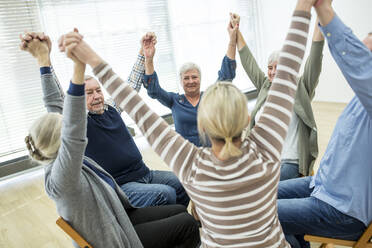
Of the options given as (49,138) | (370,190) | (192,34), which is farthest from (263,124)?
(192,34)

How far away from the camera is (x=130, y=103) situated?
94 cm

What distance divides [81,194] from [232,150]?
75 centimetres

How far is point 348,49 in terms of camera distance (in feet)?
3.07

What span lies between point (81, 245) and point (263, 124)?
951 mm

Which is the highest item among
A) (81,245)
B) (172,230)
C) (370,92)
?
(370,92)

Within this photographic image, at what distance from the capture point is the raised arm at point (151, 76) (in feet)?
6.72

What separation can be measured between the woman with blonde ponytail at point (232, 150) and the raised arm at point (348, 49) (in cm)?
6

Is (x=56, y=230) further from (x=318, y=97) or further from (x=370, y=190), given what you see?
(x=318, y=97)

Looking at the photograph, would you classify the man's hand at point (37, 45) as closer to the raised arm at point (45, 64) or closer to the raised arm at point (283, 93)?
the raised arm at point (45, 64)

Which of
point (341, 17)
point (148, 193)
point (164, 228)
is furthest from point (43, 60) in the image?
point (341, 17)

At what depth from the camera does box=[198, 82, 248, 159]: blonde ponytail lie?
848 millimetres

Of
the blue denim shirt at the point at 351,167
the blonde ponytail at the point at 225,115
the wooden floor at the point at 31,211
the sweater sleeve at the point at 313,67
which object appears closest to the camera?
the blonde ponytail at the point at 225,115

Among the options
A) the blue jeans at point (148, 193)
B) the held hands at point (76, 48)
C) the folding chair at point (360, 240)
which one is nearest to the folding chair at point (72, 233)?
the blue jeans at point (148, 193)

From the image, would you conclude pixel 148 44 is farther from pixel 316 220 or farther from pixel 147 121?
pixel 316 220
